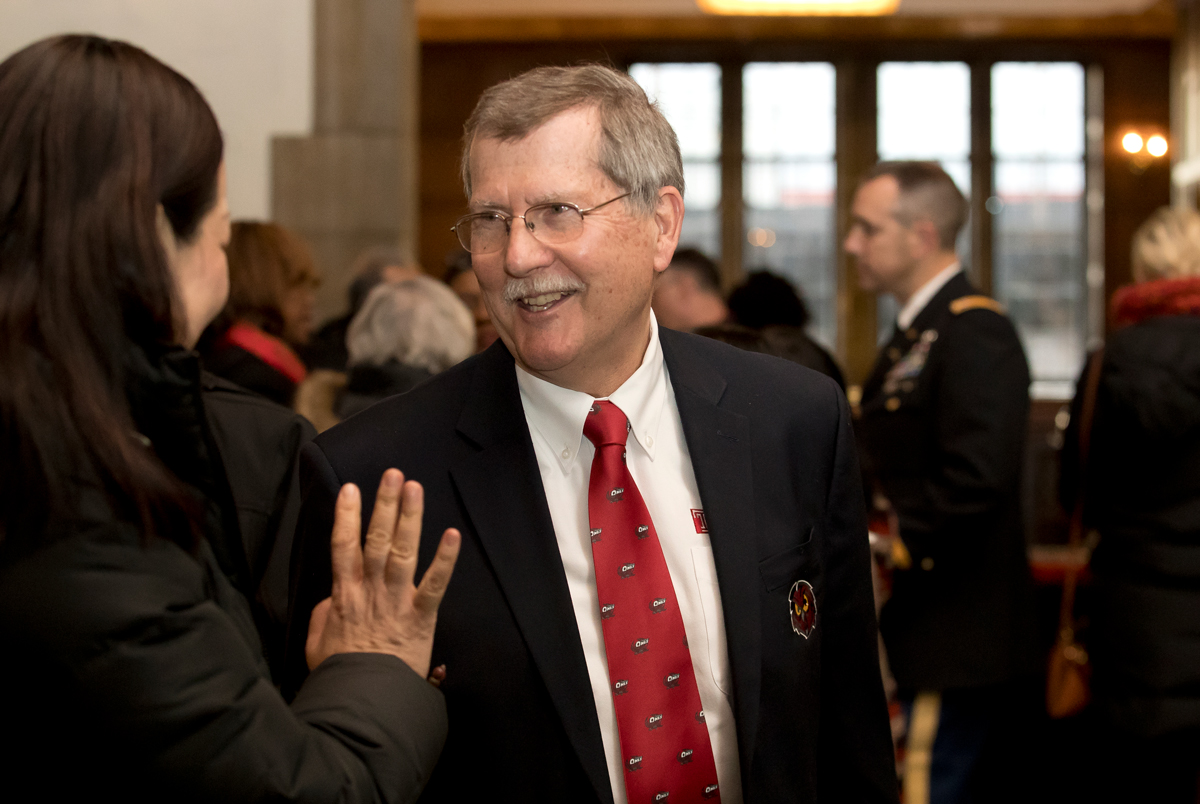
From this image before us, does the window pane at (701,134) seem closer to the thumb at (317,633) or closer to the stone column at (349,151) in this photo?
Result: the stone column at (349,151)

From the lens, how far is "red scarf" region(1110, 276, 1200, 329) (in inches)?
125

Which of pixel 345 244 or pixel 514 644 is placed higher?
pixel 345 244

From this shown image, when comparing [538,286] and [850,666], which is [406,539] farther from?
[850,666]

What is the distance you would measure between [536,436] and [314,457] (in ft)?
1.02

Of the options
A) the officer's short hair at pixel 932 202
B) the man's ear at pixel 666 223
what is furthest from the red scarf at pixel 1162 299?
the man's ear at pixel 666 223

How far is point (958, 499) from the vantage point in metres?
2.97

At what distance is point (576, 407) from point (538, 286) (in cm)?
18

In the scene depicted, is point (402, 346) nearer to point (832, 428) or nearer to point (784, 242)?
point (832, 428)

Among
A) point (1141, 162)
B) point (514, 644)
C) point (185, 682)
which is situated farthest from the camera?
point (1141, 162)

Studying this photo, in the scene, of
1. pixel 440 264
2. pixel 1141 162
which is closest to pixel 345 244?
pixel 440 264

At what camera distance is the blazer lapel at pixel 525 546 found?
1338 mm

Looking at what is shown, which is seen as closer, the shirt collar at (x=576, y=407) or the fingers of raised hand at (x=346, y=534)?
Result: the fingers of raised hand at (x=346, y=534)

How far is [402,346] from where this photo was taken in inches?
110

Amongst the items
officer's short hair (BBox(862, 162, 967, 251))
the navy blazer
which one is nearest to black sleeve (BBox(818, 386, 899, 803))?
the navy blazer
